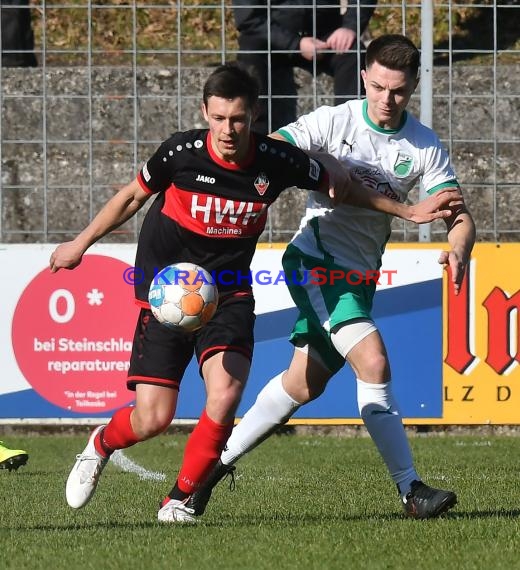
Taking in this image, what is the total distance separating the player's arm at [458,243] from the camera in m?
5.84

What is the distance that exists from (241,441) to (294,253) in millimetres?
940

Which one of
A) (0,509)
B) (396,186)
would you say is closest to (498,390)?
(396,186)

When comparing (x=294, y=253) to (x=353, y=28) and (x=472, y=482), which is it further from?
(x=353, y=28)

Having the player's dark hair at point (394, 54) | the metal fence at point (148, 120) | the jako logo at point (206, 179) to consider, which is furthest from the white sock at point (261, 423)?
the metal fence at point (148, 120)

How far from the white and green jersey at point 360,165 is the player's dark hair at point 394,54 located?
36 cm

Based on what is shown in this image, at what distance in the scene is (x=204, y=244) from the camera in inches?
232

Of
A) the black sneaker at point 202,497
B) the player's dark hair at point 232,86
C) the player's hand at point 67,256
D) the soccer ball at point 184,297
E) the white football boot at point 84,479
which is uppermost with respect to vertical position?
the player's dark hair at point 232,86

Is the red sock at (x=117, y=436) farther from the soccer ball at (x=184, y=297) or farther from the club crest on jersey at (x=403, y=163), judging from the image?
the club crest on jersey at (x=403, y=163)

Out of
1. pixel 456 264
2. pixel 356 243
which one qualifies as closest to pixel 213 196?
pixel 356 243

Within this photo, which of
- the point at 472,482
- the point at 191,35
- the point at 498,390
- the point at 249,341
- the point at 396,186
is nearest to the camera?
the point at 249,341

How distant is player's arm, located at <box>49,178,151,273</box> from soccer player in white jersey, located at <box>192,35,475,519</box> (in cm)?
73

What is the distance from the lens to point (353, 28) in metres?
10.4

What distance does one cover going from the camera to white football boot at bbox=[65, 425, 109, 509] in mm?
5887

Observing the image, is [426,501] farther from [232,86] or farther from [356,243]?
→ [232,86]
